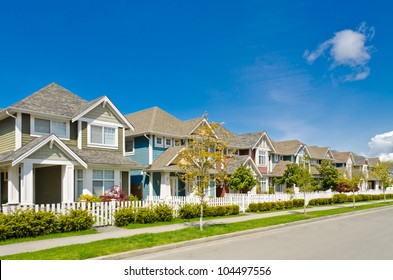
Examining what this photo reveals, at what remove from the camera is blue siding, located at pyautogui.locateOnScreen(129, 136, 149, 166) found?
30.4 metres

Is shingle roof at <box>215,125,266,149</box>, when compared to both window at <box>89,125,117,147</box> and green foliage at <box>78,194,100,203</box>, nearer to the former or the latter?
window at <box>89,125,117,147</box>

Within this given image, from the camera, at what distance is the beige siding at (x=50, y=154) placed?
17.8 meters

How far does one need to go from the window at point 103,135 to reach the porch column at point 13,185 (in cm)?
560

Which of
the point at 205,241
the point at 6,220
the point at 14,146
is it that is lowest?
the point at 205,241

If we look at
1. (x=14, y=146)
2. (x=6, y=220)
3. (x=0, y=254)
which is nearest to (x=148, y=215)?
(x=6, y=220)

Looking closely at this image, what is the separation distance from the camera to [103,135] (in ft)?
80.3

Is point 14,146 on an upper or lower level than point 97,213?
upper

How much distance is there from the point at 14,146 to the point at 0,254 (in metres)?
11.5

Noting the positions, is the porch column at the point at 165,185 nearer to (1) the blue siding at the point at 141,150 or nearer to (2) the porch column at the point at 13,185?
(1) the blue siding at the point at 141,150

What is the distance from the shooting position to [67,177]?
18688 mm

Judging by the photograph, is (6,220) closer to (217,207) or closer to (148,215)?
(148,215)

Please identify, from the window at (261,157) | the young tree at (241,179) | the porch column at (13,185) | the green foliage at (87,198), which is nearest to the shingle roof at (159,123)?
the young tree at (241,179)

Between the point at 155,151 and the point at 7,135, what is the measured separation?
40.3 ft

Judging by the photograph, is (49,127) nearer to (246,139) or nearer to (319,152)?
(246,139)
